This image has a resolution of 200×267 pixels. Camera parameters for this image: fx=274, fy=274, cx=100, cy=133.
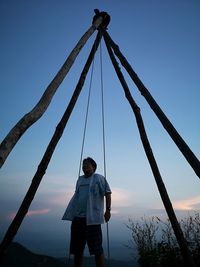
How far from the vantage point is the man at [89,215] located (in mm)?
4148

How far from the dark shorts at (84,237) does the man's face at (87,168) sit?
81 centimetres

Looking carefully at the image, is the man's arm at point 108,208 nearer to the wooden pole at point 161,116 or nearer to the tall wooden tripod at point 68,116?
the tall wooden tripod at point 68,116

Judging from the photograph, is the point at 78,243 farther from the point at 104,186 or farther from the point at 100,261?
the point at 104,186

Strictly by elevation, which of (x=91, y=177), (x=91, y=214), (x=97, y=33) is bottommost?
(x=91, y=214)

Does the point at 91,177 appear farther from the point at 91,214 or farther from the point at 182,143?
the point at 182,143

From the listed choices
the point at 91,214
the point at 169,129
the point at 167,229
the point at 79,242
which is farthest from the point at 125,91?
the point at 167,229

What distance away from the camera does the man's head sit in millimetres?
4836

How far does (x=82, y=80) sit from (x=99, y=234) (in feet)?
8.43

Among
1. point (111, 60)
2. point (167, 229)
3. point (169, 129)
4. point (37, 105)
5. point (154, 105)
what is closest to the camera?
point (37, 105)

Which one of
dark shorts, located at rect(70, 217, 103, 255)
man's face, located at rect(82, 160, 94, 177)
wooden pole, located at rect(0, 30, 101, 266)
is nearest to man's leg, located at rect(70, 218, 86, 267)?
dark shorts, located at rect(70, 217, 103, 255)

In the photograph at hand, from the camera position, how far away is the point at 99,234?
4188mm

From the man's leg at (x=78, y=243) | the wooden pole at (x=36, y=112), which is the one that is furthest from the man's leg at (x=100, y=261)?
the wooden pole at (x=36, y=112)

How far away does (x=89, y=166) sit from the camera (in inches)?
191

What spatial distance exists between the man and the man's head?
87 millimetres
